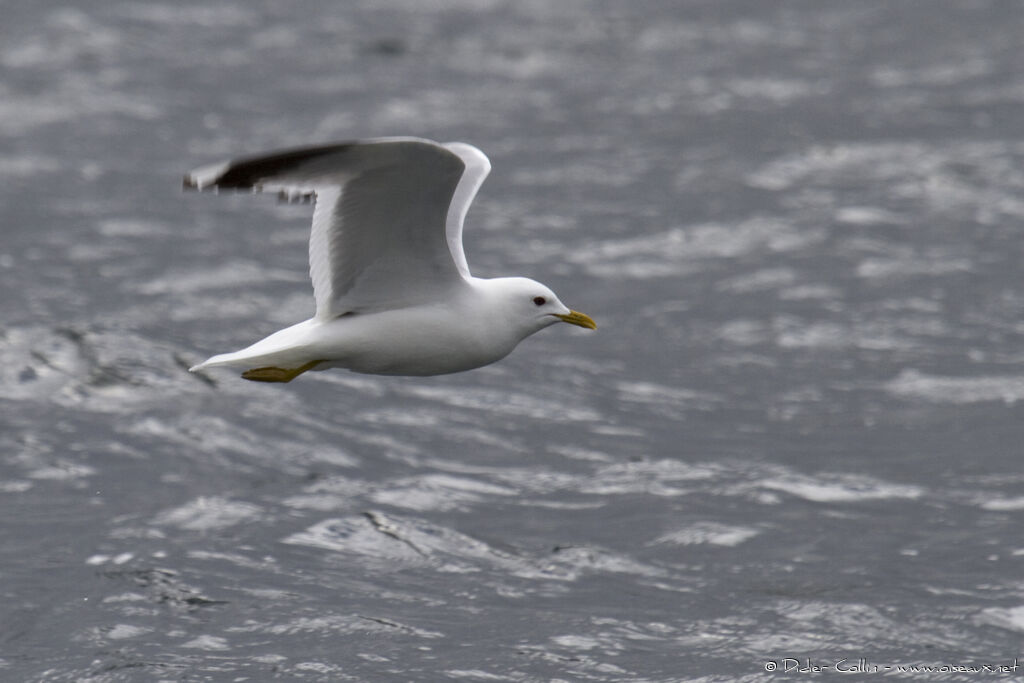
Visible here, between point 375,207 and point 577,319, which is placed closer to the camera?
point 375,207

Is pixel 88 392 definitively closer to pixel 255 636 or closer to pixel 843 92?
pixel 255 636

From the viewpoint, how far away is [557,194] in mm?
22234

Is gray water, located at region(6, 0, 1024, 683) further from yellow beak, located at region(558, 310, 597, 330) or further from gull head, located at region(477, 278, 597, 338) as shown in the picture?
gull head, located at region(477, 278, 597, 338)

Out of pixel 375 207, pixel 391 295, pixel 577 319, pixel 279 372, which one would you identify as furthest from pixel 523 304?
pixel 279 372

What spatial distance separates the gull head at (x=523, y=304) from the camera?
9258 mm

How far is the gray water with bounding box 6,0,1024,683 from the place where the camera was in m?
12.4

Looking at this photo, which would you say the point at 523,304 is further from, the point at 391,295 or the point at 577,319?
the point at 391,295

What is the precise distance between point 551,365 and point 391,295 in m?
8.26

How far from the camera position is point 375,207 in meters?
8.88

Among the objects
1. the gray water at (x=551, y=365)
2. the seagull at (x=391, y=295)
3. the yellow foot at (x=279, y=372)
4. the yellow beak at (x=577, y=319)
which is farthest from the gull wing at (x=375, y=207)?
the gray water at (x=551, y=365)

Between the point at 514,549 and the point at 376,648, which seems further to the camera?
the point at 514,549

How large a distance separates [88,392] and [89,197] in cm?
640

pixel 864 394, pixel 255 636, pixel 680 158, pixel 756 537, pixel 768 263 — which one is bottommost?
pixel 255 636

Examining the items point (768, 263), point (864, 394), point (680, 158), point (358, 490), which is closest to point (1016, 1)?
point (680, 158)
